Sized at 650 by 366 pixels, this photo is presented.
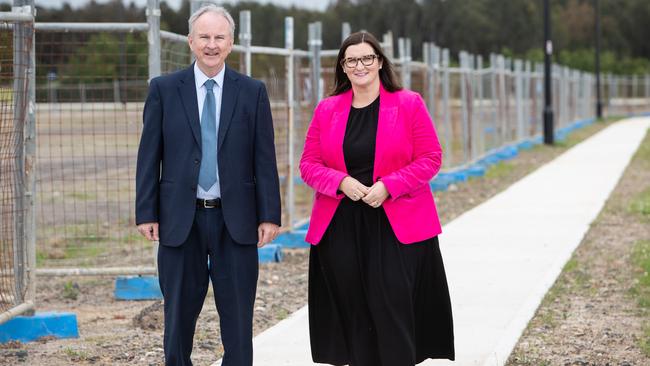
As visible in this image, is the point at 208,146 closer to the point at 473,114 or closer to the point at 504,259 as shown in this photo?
the point at 504,259

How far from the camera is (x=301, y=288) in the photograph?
31.9 ft

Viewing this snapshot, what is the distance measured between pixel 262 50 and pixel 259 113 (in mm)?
5896

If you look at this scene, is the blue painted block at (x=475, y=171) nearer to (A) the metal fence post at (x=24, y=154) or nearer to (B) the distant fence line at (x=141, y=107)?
(B) the distant fence line at (x=141, y=107)

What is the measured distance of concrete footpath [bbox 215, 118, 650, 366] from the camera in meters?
7.20

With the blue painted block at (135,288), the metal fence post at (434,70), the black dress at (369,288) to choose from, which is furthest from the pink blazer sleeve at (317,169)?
the metal fence post at (434,70)

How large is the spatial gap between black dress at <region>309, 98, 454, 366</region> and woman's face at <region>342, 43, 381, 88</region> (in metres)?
0.14

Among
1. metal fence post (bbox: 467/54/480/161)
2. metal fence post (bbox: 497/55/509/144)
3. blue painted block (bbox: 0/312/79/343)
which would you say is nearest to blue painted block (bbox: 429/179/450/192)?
metal fence post (bbox: 467/54/480/161)

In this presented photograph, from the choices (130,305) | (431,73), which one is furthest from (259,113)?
(431,73)

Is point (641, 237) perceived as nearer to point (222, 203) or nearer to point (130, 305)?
point (130, 305)

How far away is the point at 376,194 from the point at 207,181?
0.77 meters

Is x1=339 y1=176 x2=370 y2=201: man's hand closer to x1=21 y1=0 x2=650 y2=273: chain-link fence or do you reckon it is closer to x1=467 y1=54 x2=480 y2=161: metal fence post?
x1=21 y1=0 x2=650 y2=273: chain-link fence

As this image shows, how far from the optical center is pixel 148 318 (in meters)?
8.01

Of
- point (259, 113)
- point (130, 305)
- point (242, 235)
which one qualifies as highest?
point (259, 113)

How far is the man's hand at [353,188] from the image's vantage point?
17.7ft
